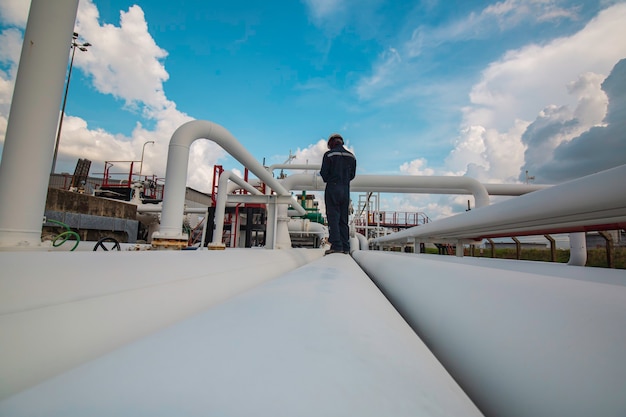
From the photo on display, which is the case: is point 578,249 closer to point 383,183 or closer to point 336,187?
point 336,187

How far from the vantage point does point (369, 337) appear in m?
0.25

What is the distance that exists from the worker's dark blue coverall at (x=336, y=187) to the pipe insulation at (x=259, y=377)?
182cm

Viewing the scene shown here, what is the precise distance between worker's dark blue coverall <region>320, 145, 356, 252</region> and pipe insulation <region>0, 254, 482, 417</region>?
5.98 ft

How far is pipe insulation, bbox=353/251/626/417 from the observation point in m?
0.17

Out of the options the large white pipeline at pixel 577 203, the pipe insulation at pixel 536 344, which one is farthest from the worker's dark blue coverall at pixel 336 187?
the pipe insulation at pixel 536 344

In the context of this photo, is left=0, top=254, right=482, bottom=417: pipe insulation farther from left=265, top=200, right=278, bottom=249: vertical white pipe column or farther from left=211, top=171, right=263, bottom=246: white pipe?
left=265, top=200, right=278, bottom=249: vertical white pipe column

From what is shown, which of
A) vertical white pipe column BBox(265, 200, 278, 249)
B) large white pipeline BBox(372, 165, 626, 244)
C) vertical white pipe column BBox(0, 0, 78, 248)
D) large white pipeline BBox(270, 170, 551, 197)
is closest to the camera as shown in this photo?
large white pipeline BBox(372, 165, 626, 244)

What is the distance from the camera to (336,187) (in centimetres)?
213

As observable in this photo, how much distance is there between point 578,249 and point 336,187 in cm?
142

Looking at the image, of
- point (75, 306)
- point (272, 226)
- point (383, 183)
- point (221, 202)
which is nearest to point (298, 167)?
point (383, 183)

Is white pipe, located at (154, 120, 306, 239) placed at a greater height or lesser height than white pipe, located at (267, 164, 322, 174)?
lesser

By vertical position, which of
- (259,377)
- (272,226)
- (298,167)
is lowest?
(259,377)

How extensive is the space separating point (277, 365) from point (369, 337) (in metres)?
0.10

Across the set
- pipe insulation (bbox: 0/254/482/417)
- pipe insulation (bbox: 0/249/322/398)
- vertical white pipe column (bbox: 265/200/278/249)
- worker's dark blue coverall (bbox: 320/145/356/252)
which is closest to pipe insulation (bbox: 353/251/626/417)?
pipe insulation (bbox: 0/254/482/417)
